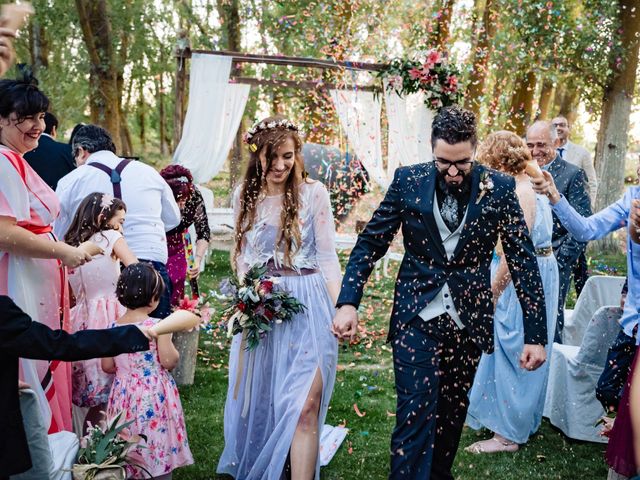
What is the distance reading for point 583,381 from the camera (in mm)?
4934

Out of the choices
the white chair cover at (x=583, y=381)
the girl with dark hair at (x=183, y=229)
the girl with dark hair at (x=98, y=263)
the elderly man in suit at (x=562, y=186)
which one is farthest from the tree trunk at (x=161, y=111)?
the white chair cover at (x=583, y=381)

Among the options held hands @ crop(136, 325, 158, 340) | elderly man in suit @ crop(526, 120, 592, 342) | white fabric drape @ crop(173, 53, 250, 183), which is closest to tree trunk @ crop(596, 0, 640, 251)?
white fabric drape @ crop(173, 53, 250, 183)

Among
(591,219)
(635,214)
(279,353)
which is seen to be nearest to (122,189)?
(279,353)

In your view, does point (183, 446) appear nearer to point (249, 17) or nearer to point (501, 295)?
point (501, 295)

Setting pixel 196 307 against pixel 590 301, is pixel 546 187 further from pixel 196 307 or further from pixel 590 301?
pixel 196 307

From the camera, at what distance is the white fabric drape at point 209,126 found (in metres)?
13.1

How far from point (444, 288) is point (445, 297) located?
1.7 inches

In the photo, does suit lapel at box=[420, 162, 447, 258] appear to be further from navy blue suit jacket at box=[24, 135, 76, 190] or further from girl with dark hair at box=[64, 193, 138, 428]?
navy blue suit jacket at box=[24, 135, 76, 190]

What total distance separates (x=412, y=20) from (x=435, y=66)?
28.4 ft

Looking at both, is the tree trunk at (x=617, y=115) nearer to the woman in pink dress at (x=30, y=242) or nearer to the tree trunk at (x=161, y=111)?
the woman in pink dress at (x=30, y=242)

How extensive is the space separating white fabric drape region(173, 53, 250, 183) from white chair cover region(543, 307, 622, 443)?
9.31 metres

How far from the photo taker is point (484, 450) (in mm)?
4797

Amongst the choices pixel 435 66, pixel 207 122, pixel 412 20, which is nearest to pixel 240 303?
pixel 435 66

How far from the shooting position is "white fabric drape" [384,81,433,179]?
13070mm
